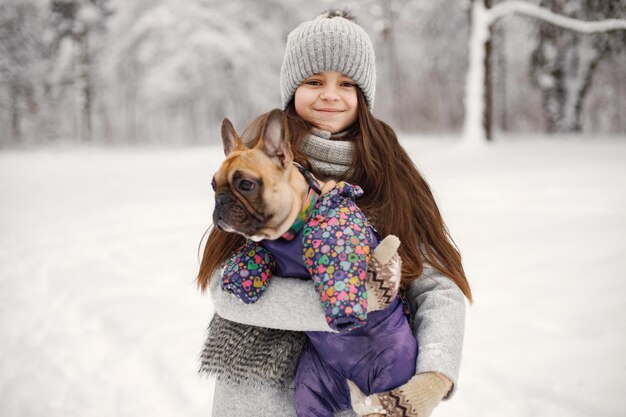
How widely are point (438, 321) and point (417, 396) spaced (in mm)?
323

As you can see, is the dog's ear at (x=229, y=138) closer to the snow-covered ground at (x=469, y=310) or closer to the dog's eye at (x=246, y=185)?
the dog's eye at (x=246, y=185)

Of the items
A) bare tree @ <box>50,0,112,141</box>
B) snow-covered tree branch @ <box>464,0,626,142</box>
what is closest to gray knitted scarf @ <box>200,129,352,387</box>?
snow-covered tree branch @ <box>464,0,626,142</box>

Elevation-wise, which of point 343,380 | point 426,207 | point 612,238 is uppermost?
point 426,207

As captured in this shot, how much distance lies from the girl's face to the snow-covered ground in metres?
1.76

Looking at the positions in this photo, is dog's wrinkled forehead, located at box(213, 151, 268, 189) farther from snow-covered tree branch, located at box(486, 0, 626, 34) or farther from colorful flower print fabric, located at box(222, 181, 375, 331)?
snow-covered tree branch, located at box(486, 0, 626, 34)

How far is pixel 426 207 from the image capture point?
2.02 m

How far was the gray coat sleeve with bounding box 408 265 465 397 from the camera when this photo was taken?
5.30 ft

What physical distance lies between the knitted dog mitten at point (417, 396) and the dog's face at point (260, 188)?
0.63 metres

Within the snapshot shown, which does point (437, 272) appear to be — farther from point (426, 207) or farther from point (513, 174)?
point (513, 174)

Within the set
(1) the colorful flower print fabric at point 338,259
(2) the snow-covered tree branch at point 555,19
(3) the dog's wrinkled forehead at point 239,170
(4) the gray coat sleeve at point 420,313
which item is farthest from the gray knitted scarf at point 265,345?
(2) the snow-covered tree branch at point 555,19

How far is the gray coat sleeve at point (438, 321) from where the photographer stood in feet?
5.30

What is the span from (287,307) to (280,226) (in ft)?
1.05

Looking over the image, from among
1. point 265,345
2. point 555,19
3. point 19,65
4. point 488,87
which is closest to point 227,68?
point 19,65

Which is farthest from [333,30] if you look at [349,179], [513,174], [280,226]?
[513,174]
